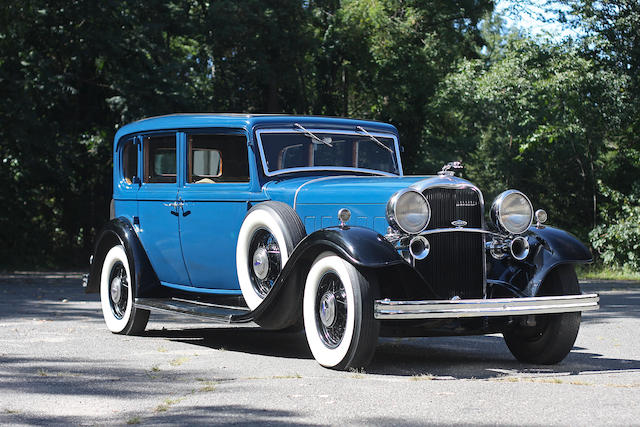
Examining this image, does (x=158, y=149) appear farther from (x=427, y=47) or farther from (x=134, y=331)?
(x=427, y=47)

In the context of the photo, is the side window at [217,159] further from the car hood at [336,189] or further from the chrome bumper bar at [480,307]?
the chrome bumper bar at [480,307]

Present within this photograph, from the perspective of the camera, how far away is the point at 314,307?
702 centimetres

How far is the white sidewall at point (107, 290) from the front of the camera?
933 cm

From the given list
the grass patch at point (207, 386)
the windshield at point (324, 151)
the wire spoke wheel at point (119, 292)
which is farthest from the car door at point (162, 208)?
the grass patch at point (207, 386)

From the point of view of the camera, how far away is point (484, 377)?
6539mm

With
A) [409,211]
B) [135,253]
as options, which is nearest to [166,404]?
[409,211]

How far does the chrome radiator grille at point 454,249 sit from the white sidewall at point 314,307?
2.18ft

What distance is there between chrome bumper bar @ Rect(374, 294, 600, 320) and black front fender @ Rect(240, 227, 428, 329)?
0.33m

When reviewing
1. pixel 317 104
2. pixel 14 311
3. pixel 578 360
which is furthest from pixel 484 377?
pixel 317 104

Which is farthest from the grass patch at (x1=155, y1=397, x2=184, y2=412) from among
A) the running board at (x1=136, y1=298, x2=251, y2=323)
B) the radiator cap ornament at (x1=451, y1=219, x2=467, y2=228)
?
the radiator cap ornament at (x1=451, y1=219, x2=467, y2=228)

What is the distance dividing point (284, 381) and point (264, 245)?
168 centimetres

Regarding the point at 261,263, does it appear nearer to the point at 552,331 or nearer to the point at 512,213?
the point at 512,213

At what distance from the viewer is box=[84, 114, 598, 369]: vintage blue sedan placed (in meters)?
6.68

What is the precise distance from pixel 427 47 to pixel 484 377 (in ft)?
70.5
